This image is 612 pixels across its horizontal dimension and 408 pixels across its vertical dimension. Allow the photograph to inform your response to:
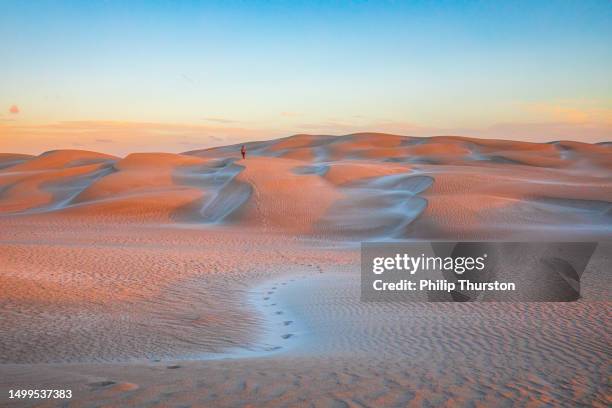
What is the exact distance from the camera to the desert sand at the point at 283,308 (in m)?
6.14

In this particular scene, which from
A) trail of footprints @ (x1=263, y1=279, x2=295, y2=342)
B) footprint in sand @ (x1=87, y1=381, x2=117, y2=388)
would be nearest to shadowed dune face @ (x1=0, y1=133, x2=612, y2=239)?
trail of footprints @ (x1=263, y1=279, x2=295, y2=342)

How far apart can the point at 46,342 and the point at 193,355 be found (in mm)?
2732

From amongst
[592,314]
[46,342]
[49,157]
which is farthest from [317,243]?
[49,157]

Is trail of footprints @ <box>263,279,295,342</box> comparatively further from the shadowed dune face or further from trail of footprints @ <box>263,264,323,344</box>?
the shadowed dune face

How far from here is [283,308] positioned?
497 inches

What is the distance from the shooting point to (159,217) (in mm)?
31750

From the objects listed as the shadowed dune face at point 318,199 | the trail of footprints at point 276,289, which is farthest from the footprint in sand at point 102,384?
the shadowed dune face at point 318,199

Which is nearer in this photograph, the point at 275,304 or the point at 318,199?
the point at 275,304

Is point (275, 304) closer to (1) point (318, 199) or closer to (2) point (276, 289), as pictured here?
(2) point (276, 289)

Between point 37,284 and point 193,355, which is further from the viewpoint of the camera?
point 37,284

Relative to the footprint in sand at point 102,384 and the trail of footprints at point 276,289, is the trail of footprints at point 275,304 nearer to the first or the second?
the trail of footprints at point 276,289

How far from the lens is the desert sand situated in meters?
6.14

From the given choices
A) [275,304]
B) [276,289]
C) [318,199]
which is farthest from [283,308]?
[318,199]

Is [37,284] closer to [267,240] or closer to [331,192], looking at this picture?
[267,240]
